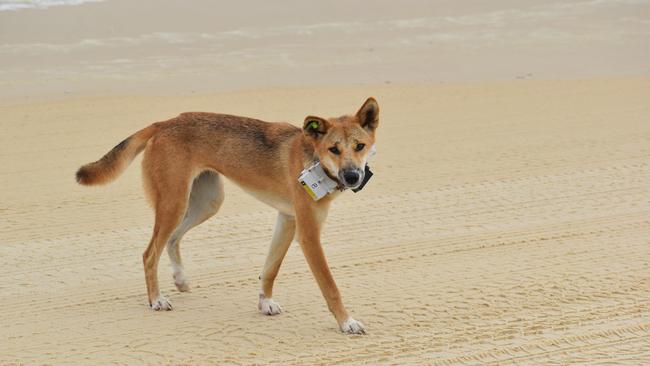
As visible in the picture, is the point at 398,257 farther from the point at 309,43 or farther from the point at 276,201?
the point at 309,43

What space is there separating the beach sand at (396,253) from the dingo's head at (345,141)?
1062 mm

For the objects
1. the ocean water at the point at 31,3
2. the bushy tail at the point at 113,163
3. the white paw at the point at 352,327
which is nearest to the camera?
the white paw at the point at 352,327

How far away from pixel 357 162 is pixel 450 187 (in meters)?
3.87

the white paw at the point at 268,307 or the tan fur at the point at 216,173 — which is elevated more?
the tan fur at the point at 216,173

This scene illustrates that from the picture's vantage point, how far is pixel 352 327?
6.94 meters

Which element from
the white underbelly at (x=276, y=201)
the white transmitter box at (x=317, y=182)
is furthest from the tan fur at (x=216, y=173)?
the white transmitter box at (x=317, y=182)

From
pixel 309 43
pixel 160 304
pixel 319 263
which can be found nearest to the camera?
pixel 319 263

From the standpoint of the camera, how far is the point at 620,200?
9789 mm

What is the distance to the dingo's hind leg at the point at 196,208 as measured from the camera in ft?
26.1

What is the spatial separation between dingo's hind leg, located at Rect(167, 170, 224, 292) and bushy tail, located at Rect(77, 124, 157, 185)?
0.49 m

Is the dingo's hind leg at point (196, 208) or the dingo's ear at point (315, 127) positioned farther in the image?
the dingo's hind leg at point (196, 208)

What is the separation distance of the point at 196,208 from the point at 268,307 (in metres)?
1.05

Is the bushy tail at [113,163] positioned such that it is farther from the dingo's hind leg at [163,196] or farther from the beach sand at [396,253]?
the beach sand at [396,253]

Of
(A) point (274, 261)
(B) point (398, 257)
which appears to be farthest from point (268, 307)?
(B) point (398, 257)
